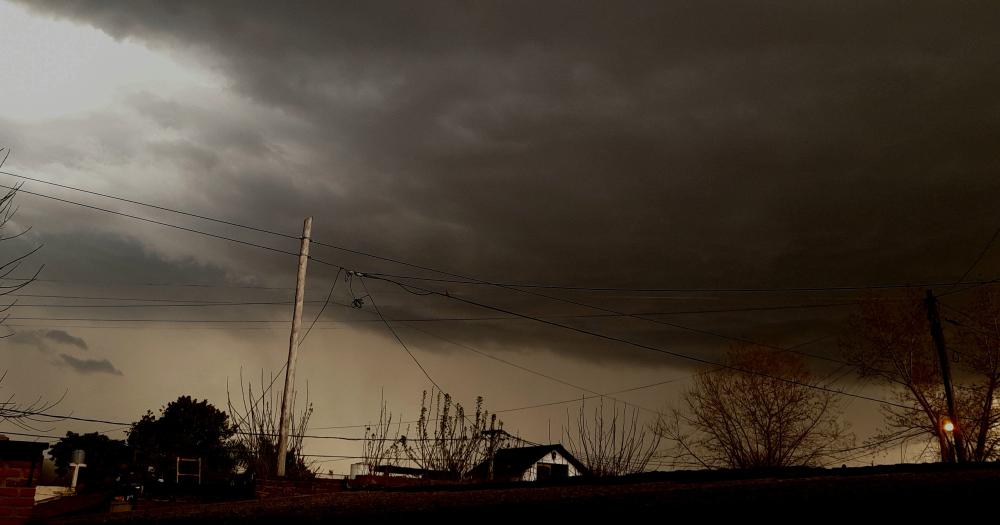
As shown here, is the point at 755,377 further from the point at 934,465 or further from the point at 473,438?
the point at 934,465

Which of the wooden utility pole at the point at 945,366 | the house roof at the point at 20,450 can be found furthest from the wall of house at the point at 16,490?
the wooden utility pole at the point at 945,366

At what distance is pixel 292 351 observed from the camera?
18.6 m

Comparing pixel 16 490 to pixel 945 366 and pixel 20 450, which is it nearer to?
Answer: pixel 20 450

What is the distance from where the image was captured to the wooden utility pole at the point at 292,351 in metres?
17.2

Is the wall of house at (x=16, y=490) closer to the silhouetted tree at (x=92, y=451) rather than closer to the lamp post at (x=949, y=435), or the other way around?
the lamp post at (x=949, y=435)

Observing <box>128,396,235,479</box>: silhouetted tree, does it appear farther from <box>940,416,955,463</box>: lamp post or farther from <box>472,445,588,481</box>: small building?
<box>940,416,955,463</box>: lamp post

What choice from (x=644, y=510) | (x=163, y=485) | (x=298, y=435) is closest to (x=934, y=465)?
(x=644, y=510)

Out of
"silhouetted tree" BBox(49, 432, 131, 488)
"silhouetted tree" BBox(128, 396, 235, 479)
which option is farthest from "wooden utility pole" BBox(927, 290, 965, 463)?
"silhouetted tree" BBox(49, 432, 131, 488)

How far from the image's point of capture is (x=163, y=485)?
2383 centimetres

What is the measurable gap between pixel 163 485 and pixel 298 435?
30.7 ft

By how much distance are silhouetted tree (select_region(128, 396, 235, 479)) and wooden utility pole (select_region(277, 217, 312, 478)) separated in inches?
2053

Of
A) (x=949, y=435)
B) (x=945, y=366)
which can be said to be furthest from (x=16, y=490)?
(x=949, y=435)

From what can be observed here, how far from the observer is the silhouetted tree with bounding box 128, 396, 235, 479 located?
6569 cm

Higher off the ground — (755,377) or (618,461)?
(755,377)
